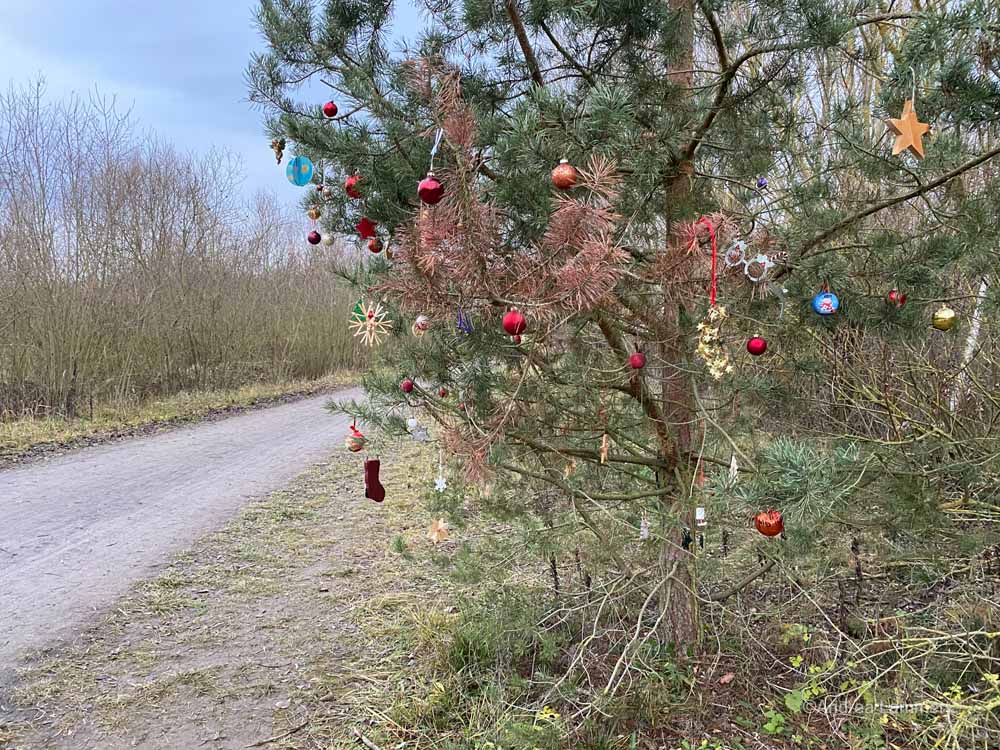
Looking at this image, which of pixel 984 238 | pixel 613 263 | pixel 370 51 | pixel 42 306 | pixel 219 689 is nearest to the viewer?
pixel 613 263

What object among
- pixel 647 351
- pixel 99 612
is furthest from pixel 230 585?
pixel 647 351

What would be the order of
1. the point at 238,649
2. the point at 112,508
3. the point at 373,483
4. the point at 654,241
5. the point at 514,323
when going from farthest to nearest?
the point at 112,508 → the point at 238,649 → the point at 373,483 → the point at 654,241 → the point at 514,323

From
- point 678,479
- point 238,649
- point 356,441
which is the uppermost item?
point 356,441

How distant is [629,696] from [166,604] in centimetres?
280

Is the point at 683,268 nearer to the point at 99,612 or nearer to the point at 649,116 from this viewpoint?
the point at 649,116

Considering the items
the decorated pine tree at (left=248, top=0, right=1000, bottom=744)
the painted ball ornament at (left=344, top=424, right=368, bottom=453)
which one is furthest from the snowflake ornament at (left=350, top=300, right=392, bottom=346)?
the painted ball ornament at (left=344, top=424, right=368, bottom=453)

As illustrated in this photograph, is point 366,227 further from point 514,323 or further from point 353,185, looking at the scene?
point 514,323

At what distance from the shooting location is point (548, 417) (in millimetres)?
2547

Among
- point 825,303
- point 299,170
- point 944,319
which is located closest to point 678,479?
point 825,303

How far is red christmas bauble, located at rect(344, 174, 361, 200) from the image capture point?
87.8 inches

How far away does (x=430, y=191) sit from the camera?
1.49 metres

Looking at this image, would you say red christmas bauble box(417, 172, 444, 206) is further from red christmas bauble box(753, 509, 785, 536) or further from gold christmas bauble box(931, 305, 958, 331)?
gold christmas bauble box(931, 305, 958, 331)

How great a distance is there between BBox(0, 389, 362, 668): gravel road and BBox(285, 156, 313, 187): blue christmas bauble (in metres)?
2.74

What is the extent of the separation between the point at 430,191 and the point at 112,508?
5513mm
